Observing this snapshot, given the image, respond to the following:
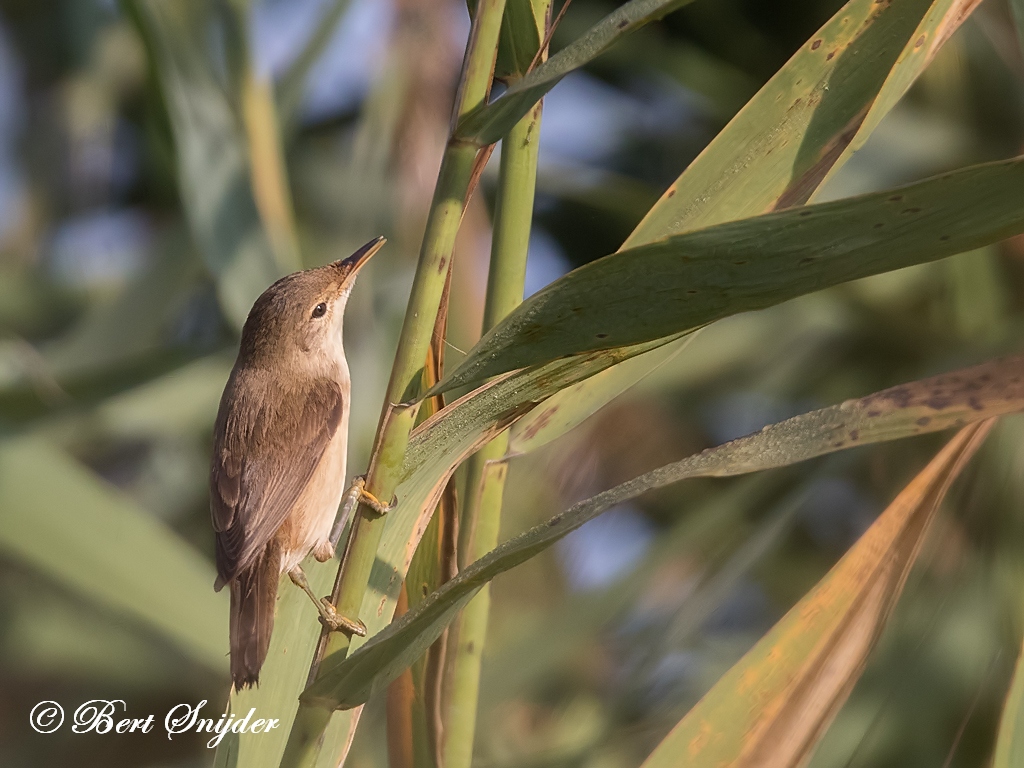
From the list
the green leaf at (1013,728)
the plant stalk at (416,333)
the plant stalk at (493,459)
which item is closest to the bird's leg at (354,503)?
the plant stalk at (416,333)

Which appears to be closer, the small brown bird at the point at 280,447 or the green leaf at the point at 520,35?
the green leaf at the point at 520,35

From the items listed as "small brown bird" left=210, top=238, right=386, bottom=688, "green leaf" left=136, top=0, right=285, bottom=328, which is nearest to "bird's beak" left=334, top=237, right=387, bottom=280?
"small brown bird" left=210, top=238, right=386, bottom=688

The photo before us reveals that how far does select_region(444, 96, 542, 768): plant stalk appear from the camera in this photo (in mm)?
1167

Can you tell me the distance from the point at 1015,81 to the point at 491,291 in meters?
2.42

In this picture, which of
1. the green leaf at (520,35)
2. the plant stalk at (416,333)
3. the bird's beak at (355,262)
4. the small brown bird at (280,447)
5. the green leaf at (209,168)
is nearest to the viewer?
the plant stalk at (416,333)

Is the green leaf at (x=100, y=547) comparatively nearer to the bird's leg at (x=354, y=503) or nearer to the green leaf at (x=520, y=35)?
the bird's leg at (x=354, y=503)

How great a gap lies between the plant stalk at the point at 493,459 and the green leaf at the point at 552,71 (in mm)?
152

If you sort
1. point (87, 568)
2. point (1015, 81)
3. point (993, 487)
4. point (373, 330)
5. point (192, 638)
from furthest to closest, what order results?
1. point (1015, 81)
2. point (373, 330)
3. point (993, 487)
4. point (192, 638)
5. point (87, 568)

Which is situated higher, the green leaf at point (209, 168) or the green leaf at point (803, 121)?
the green leaf at point (209, 168)

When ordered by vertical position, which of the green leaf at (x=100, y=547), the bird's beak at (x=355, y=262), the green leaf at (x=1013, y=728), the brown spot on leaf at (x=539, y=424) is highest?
the bird's beak at (x=355, y=262)

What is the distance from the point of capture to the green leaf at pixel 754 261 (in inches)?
33.7

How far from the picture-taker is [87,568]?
1774mm

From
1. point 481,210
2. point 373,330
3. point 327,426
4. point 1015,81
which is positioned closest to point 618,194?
point 481,210

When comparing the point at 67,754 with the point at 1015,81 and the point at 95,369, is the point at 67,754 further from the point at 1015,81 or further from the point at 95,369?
the point at 1015,81
